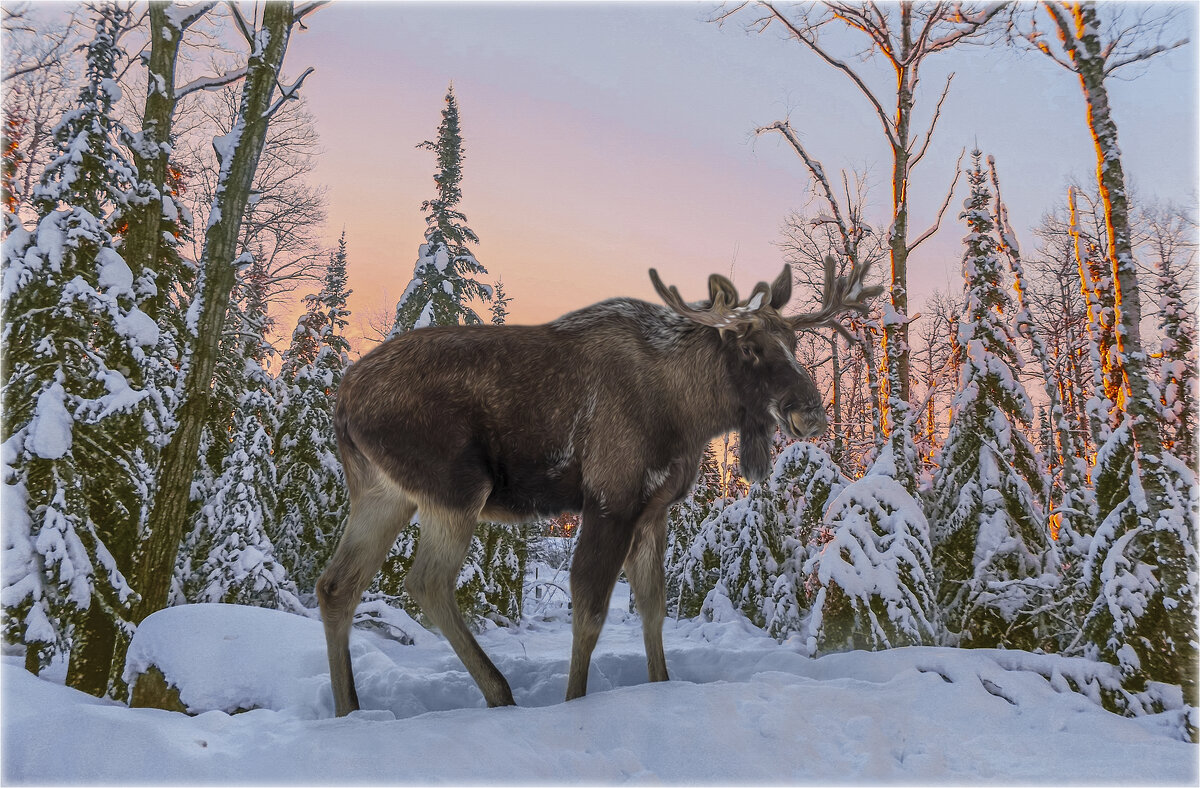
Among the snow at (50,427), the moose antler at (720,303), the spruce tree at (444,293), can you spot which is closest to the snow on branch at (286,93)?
the snow at (50,427)

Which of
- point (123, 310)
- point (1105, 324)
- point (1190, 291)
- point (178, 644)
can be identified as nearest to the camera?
point (178, 644)

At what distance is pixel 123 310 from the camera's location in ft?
19.4

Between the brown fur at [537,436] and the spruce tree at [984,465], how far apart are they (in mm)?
4947

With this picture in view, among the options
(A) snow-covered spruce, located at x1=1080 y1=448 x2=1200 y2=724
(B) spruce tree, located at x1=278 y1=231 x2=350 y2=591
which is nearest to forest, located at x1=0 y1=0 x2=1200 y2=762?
(A) snow-covered spruce, located at x1=1080 y1=448 x2=1200 y2=724

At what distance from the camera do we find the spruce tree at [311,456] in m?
14.2

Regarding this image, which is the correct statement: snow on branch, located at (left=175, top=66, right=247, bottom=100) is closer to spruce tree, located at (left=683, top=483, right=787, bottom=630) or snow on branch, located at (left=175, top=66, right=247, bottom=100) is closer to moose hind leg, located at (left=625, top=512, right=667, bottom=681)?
moose hind leg, located at (left=625, top=512, right=667, bottom=681)

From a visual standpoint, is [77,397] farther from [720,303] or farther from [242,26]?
[720,303]

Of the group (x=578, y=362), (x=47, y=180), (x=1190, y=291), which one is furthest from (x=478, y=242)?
(x=1190, y=291)

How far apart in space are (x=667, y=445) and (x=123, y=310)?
4794mm

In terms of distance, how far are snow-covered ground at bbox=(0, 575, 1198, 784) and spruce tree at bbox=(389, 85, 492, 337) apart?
792cm

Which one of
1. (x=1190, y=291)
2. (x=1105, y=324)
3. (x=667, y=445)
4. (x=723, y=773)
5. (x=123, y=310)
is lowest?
(x=723, y=773)

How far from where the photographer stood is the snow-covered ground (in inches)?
106

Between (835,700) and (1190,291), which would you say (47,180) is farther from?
(1190,291)

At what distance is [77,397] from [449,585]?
368 centimetres
